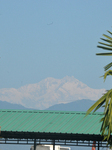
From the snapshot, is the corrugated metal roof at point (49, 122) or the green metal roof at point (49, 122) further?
the corrugated metal roof at point (49, 122)

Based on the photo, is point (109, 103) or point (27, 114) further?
point (27, 114)

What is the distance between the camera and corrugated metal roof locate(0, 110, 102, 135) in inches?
1019

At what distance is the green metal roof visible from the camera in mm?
25766

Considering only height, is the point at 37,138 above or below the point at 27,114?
below

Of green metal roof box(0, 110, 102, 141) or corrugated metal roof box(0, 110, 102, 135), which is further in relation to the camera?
corrugated metal roof box(0, 110, 102, 135)

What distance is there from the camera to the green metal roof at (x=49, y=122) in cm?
2577

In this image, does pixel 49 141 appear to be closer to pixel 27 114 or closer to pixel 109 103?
pixel 27 114

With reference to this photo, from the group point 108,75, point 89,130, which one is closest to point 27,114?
point 89,130

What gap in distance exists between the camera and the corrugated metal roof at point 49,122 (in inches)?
1019

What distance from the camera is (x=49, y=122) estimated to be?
27391 millimetres

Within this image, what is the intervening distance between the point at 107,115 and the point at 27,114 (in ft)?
57.8

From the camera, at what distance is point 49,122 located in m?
27.4

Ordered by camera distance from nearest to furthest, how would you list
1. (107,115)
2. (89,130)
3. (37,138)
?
(107,115) < (89,130) < (37,138)

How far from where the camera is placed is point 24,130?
26.0 m
